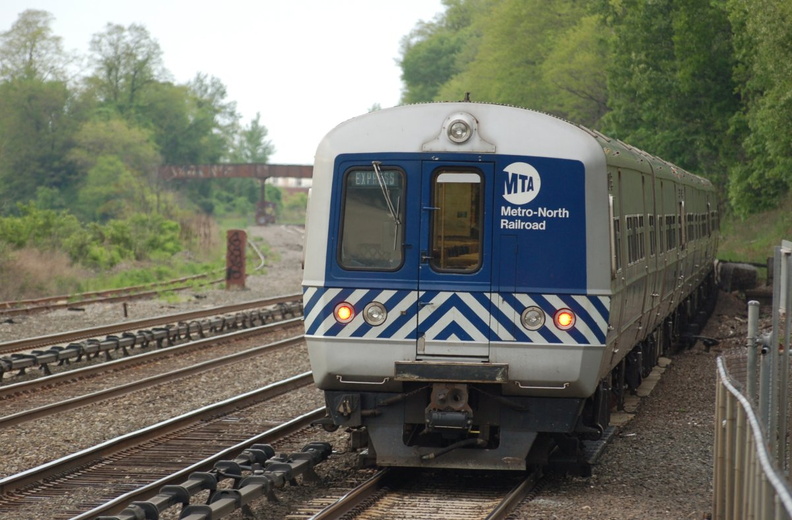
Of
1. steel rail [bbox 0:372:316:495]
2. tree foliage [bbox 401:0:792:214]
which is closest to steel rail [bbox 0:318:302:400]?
steel rail [bbox 0:372:316:495]

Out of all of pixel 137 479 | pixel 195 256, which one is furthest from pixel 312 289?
pixel 195 256

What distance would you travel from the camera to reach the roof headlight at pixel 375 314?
862cm

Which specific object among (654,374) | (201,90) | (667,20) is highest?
(201,90)

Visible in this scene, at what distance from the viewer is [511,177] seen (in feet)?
28.3

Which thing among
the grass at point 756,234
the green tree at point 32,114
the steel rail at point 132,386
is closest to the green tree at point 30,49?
the green tree at point 32,114

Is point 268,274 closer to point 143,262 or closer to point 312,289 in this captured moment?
point 143,262

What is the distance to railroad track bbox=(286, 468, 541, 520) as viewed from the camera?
8.01 m

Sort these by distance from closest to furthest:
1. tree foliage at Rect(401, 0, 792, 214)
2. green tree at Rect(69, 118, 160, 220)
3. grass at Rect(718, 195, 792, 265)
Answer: tree foliage at Rect(401, 0, 792, 214) → grass at Rect(718, 195, 792, 265) → green tree at Rect(69, 118, 160, 220)

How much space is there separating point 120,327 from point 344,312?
12.9 m

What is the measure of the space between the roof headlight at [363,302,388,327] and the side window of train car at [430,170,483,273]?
504 millimetres

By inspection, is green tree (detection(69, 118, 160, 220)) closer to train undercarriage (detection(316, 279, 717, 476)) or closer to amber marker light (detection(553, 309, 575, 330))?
train undercarriage (detection(316, 279, 717, 476))

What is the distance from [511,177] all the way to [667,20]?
104 feet

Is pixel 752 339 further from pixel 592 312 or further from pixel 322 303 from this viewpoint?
pixel 322 303

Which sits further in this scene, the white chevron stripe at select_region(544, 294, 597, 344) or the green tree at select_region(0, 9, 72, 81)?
the green tree at select_region(0, 9, 72, 81)
